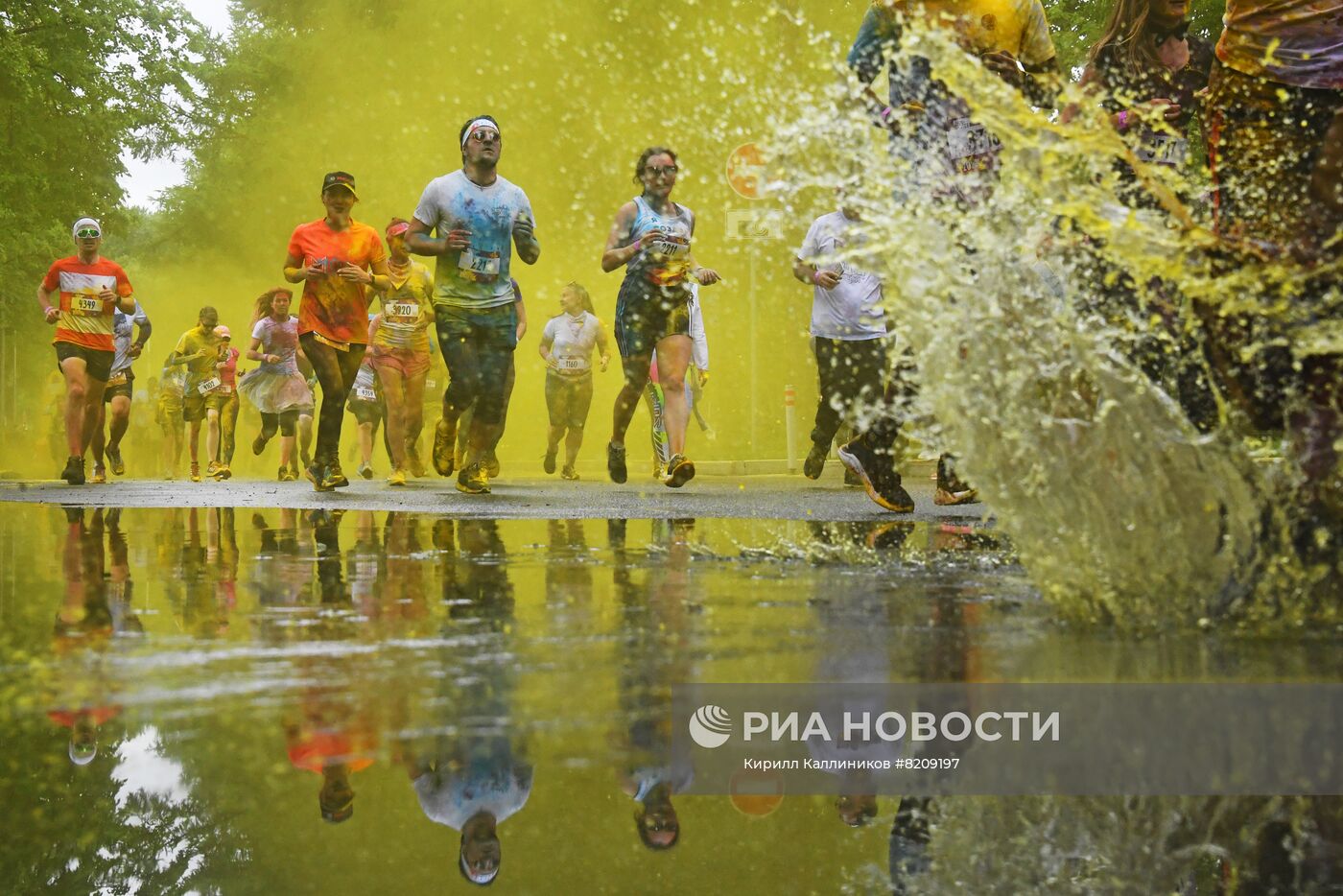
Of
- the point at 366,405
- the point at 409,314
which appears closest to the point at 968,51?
the point at 409,314

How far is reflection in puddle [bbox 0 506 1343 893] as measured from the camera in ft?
7.97

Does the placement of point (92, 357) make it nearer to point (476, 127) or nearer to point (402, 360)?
point (402, 360)

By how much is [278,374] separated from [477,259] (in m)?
7.47

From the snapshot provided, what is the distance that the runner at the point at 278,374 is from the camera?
18266 mm

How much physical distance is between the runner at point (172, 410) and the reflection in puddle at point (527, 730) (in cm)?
1517

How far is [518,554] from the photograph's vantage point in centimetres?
697

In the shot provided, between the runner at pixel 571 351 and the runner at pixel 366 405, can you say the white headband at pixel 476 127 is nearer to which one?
the runner at pixel 366 405

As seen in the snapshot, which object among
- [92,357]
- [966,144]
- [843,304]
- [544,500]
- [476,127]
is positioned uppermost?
[476,127]

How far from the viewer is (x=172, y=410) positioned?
23688mm

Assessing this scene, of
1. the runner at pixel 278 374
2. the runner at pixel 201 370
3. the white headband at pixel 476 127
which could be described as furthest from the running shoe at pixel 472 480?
the runner at pixel 201 370

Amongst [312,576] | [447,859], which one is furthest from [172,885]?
[312,576]

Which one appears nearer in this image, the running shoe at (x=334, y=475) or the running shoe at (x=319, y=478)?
the running shoe at (x=319, y=478)

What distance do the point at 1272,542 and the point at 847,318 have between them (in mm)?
7579

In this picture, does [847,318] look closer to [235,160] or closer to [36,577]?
[36,577]
